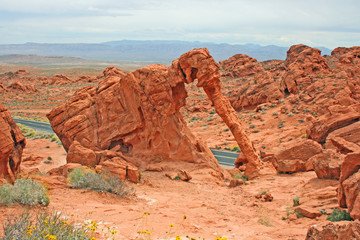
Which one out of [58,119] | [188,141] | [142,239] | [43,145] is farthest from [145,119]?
[43,145]

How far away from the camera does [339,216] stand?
9.39 m

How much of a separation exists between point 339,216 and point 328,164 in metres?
5.31

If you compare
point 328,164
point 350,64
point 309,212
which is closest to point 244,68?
point 350,64

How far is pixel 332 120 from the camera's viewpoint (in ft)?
73.5

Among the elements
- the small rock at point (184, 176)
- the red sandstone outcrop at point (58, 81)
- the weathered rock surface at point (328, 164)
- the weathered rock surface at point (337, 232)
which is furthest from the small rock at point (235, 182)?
the red sandstone outcrop at point (58, 81)

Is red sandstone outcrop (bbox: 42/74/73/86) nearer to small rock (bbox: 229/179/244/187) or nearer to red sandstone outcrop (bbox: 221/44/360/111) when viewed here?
red sandstone outcrop (bbox: 221/44/360/111)

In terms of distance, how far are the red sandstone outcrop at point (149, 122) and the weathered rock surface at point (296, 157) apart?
1.38 m

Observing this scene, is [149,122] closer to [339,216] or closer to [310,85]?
[339,216]

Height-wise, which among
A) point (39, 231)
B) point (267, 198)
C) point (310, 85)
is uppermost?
point (39, 231)

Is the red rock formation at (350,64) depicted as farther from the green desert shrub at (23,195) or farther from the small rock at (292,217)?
the green desert shrub at (23,195)

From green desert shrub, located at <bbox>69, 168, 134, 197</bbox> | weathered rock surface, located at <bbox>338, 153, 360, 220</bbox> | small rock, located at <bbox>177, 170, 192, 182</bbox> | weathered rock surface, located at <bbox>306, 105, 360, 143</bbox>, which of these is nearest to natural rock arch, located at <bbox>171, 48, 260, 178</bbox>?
small rock, located at <bbox>177, 170, 192, 182</bbox>

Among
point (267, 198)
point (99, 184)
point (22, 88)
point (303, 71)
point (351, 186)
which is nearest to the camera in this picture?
point (351, 186)

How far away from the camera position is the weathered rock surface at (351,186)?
8820 millimetres

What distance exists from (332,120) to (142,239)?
60.9ft
